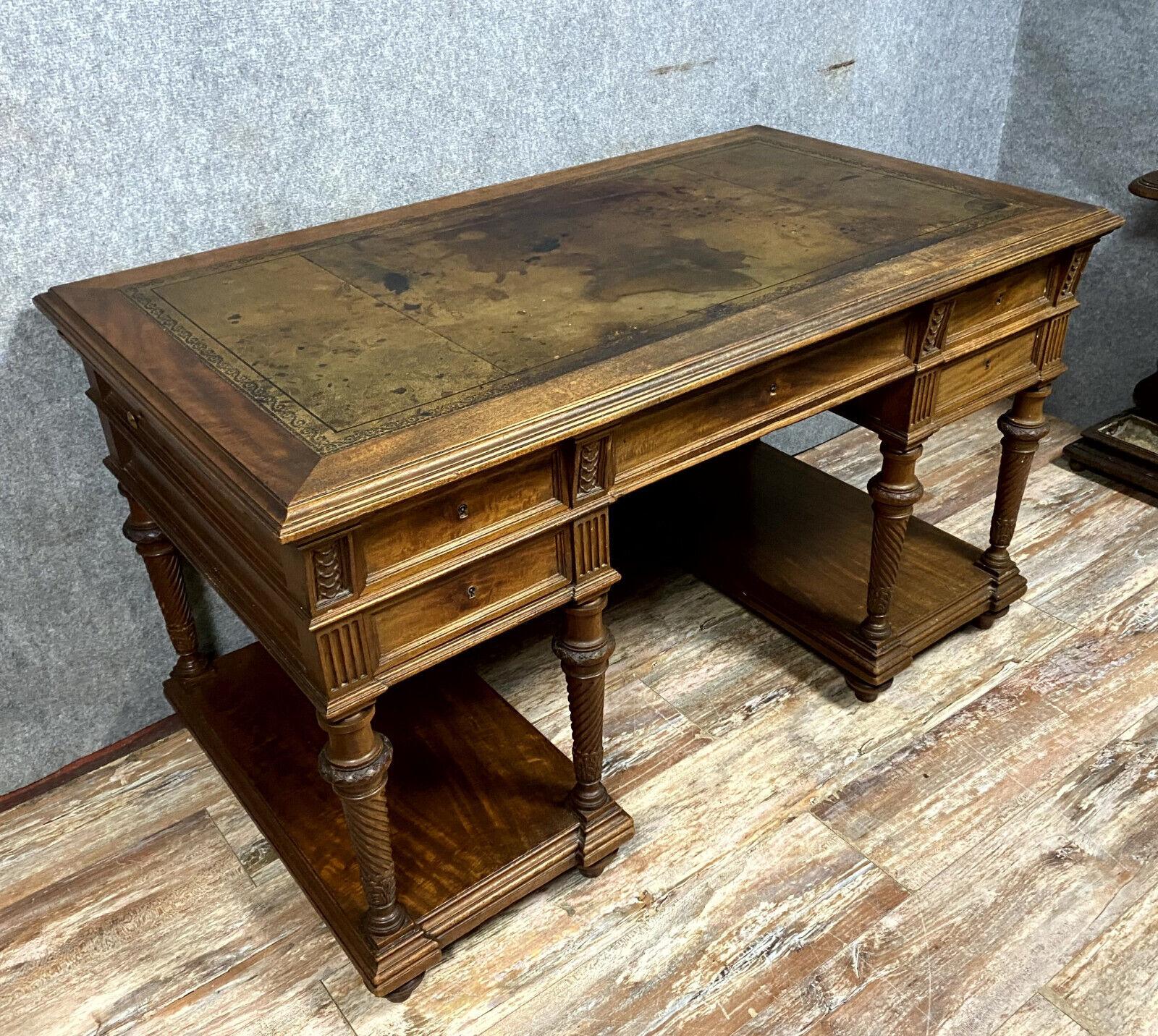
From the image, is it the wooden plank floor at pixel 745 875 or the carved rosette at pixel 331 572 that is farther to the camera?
the wooden plank floor at pixel 745 875

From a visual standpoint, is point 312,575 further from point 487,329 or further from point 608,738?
point 608,738

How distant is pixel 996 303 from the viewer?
171cm

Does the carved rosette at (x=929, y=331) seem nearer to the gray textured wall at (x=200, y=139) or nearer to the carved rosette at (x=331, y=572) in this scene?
the gray textured wall at (x=200, y=139)

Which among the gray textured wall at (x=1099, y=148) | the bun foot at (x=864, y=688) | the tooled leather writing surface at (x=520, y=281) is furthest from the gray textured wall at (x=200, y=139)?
the bun foot at (x=864, y=688)

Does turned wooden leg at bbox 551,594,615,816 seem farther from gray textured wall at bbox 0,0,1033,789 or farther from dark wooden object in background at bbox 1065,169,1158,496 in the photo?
dark wooden object in background at bbox 1065,169,1158,496

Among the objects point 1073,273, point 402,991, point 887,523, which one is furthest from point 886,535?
point 402,991

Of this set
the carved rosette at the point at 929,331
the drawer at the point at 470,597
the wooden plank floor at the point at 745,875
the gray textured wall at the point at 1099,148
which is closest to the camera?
the drawer at the point at 470,597

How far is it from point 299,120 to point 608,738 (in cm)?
114

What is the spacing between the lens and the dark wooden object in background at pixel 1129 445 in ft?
8.34

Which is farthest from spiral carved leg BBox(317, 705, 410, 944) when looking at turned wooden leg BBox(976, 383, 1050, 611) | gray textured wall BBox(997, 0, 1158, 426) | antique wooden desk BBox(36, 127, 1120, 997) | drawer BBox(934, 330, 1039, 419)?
gray textured wall BBox(997, 0, 1158, 426)

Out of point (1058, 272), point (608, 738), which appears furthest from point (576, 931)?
point (1058, 272)

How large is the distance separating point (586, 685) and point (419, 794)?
0.37 meters

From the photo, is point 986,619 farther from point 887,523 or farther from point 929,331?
point 929,331

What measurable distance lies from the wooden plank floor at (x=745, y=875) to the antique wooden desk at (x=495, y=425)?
9cm
